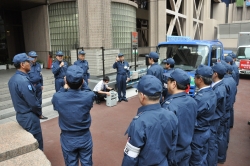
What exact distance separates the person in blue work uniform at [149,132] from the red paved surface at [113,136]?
2246mm

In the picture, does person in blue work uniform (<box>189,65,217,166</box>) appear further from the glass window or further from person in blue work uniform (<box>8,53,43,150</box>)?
the glass window

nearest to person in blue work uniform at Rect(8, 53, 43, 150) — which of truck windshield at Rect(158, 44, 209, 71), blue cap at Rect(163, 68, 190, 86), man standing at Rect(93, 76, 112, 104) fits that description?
blue cap at Rect(163, 68, 190, 86)

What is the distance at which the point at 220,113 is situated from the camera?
3.50m

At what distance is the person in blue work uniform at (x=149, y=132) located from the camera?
6.00 ft

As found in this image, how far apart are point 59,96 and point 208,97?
2.13m

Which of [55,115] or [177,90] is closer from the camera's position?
[177,90]

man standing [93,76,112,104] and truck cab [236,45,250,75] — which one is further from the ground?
truck cab [236,45,250,75]

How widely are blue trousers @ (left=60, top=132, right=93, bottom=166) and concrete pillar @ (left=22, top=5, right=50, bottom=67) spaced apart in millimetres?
11137

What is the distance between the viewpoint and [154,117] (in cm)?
186

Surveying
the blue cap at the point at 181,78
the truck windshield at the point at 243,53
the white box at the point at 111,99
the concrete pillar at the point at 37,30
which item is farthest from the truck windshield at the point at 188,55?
the truck windshield at the point at 243,53

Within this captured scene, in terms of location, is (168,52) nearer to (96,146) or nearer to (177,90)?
(96,146)

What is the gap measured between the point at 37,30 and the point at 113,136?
10.6m

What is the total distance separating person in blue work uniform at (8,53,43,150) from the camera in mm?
3328

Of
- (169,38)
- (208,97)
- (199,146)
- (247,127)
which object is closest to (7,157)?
(199,146)
